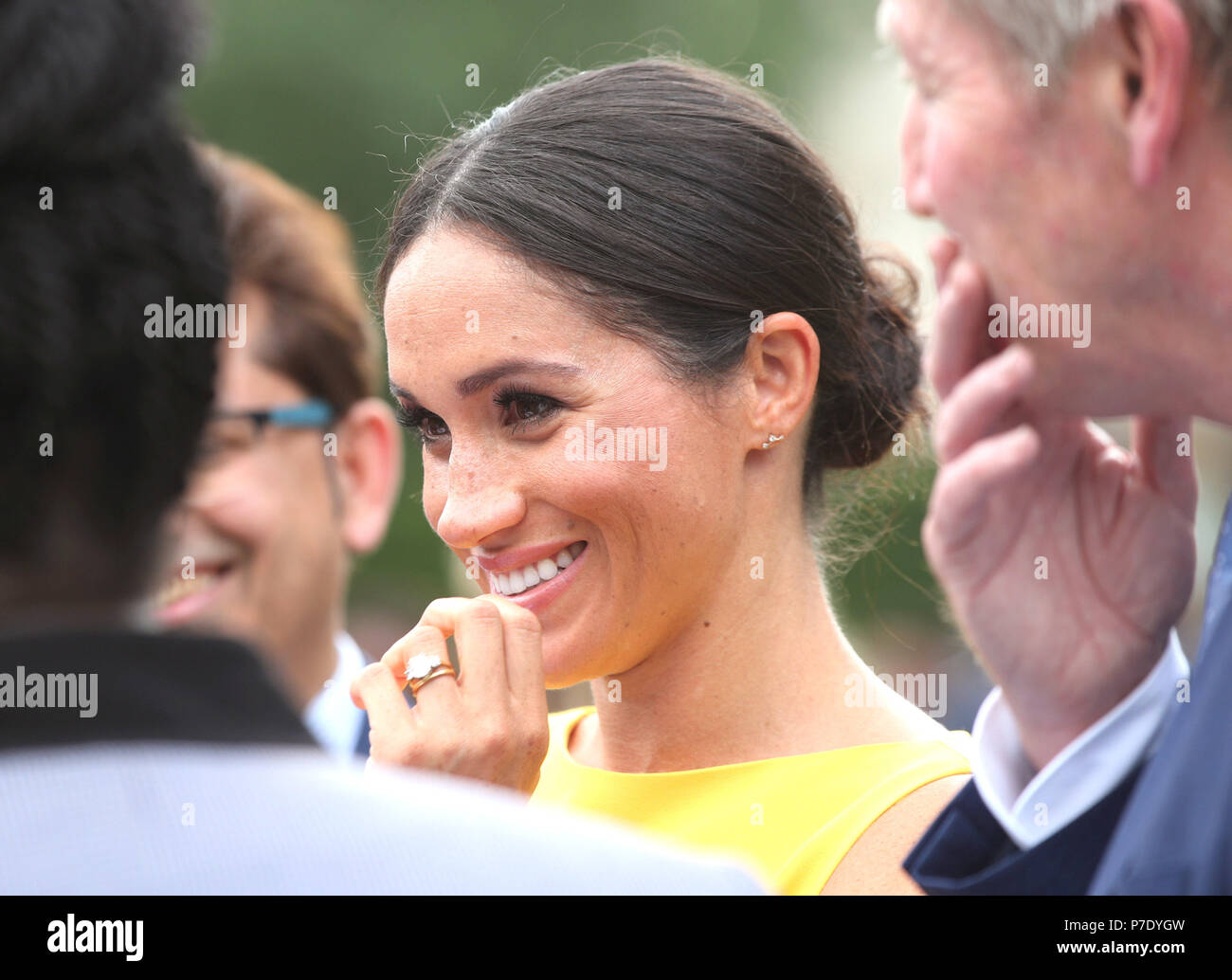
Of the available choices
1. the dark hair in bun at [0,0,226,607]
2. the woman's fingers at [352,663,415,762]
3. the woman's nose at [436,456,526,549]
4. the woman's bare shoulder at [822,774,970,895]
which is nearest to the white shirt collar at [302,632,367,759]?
the woman's fingers at [352,663,415,762]

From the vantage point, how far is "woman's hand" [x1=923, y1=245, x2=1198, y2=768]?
5.64 feet

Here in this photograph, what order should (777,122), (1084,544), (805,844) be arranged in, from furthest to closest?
(777,122) → (805,844) → (1084,544)

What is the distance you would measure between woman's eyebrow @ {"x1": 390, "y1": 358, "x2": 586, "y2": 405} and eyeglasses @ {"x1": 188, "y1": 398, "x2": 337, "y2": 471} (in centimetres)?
138

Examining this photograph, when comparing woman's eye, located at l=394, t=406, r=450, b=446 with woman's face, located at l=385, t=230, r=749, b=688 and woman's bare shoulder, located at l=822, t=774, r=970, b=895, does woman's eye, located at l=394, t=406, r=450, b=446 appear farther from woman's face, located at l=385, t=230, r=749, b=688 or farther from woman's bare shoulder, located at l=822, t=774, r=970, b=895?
woman's bare shoulder, located at l=822, t=774, r=970, b=895

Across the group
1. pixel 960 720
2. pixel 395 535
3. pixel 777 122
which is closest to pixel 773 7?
pixel 395 535

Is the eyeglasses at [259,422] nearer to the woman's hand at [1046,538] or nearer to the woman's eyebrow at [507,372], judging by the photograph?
the woman's eyebrow at [507,372]

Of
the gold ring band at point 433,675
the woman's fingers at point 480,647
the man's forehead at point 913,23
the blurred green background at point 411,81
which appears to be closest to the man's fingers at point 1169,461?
the man's forehead at point 913,23

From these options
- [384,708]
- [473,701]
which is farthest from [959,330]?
[384,708]

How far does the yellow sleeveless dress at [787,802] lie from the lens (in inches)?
93.8

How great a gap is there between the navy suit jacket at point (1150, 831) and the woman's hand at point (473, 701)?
0.92 metres

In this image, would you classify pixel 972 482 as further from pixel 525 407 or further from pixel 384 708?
pixel 384 708

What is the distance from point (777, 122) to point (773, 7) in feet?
33.2

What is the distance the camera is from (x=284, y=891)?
1044mm

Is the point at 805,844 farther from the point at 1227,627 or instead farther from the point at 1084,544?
the point at 1227,627
